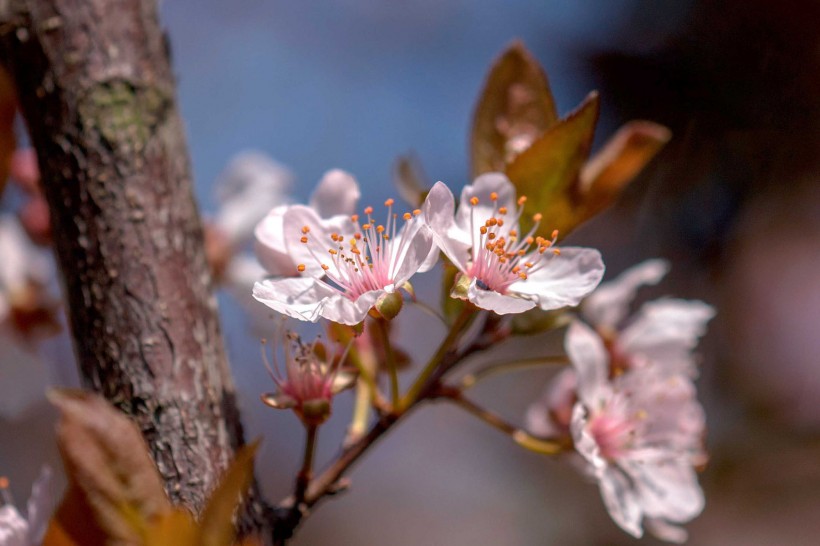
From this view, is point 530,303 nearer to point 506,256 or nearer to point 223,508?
point 506,256

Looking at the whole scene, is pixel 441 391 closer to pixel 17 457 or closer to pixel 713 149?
pixel 713 149

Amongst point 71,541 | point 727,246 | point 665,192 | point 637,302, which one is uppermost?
point 71,541

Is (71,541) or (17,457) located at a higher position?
(71,541)

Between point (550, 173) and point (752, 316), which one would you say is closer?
point (550, 173)

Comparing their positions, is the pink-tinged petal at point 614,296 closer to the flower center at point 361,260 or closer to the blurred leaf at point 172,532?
the flower center at point 361,260

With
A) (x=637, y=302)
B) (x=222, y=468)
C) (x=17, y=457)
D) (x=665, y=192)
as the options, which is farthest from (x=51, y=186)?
(x=637, y=302)

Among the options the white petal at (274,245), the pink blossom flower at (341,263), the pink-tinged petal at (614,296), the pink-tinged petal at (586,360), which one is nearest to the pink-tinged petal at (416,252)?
the pink blossom flower at (341,263)

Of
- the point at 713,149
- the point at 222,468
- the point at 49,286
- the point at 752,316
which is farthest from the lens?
the point at 752,316

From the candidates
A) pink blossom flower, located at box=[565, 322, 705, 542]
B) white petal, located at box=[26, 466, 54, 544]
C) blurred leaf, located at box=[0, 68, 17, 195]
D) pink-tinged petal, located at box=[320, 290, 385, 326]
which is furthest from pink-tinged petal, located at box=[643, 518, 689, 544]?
blurred leaf, located at box=[0, 68, 17, 195]

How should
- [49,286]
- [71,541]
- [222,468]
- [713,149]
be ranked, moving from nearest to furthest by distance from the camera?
[71,541]
[222,468]
[49,286]
[713,149]
